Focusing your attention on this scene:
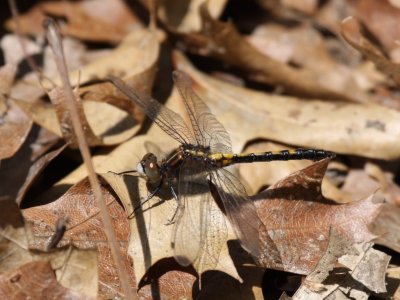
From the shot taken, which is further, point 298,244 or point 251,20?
point 251,20

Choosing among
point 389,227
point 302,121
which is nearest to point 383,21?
point 302,121

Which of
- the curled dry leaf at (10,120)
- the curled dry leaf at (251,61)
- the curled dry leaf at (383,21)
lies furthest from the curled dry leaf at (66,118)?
the curled dry leaf at (383,21)

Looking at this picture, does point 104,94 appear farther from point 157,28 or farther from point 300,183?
point 300,183

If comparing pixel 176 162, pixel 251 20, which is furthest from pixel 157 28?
pixel 176 162

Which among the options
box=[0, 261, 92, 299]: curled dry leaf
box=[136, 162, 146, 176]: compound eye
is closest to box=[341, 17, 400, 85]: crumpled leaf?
box=[136, 162, 146, 176]: compound eye

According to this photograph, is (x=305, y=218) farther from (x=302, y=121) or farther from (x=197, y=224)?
→ (x=302, y=121)

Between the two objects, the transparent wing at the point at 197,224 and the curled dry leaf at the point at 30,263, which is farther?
the transparent wing at the point at 197,224

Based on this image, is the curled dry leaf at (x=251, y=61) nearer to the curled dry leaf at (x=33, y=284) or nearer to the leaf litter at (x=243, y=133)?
the leaf litter at (x=243, y=133)
